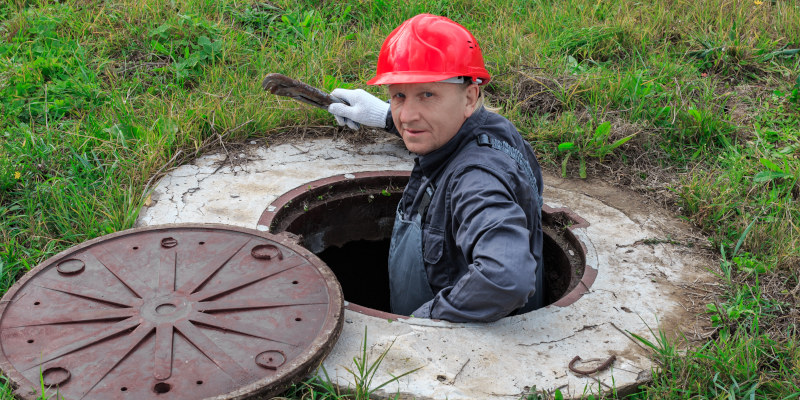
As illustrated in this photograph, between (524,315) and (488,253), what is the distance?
Answer: 32 cm

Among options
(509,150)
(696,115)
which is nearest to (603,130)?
(696,115)

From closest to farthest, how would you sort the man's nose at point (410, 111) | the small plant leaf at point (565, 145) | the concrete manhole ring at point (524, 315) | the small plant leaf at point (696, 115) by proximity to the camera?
the concrete manhole ring at point (524, 315)
the man's nose at point (410, 111)
the small plant leaf at point (565, 145)
the small plant leaf at point (696, 115)

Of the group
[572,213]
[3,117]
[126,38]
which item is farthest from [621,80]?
[3,117]

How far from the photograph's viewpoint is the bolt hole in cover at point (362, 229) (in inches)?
103

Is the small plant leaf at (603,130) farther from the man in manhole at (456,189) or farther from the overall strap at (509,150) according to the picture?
the overall strap at (509,150)

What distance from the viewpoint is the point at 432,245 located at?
230cm

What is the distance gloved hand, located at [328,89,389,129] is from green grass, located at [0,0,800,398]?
1.21 ft

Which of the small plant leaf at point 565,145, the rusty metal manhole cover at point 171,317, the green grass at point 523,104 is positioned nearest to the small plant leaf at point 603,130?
the green grass at point 523,104

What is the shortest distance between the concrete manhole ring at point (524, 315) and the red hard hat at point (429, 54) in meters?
0.71

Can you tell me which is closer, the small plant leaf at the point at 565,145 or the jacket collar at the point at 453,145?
the jacket collar at the point at 453,145

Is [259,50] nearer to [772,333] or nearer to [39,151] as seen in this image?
[39,151]

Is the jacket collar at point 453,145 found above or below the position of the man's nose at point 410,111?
below

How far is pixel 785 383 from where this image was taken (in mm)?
1926

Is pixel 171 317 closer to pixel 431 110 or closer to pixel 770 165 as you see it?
pixel 431 110
